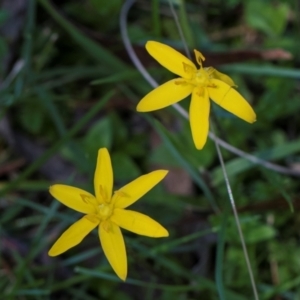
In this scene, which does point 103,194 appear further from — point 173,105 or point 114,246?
point 173,105

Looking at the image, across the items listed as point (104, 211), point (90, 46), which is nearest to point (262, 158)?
point (90, 46)

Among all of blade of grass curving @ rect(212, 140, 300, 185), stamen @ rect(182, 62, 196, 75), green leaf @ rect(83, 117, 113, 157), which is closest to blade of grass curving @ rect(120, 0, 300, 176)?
blade of grass curving @ rect(212, 140, 300, 185)

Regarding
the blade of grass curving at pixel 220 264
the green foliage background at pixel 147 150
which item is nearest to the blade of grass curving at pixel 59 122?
the green foliage background at pixel 147 150

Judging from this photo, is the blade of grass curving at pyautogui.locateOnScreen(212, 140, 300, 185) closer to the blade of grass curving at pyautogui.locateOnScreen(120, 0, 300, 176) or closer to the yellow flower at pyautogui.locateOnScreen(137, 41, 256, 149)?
the blade of grass curving at pyautogui.locateOnScreen(120, 0, 300, 176)

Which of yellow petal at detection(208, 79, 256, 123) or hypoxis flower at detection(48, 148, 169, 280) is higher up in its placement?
yellow petal at detection(208, 79, 256, 123)

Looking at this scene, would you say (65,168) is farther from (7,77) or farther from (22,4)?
(22,4)

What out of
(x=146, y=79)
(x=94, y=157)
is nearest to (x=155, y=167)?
(x=94, y=157)

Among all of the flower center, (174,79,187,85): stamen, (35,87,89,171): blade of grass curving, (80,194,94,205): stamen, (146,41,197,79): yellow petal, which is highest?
(146,41,197,79): yellow petal
